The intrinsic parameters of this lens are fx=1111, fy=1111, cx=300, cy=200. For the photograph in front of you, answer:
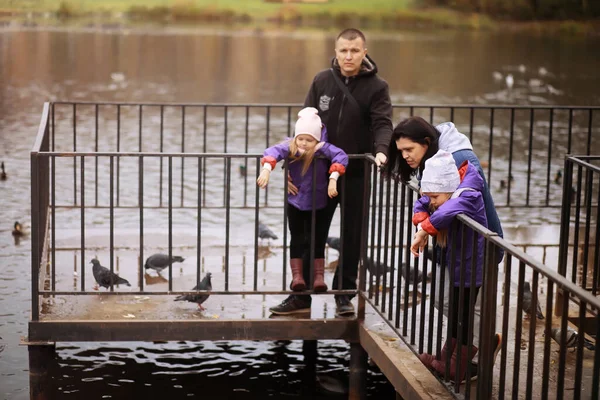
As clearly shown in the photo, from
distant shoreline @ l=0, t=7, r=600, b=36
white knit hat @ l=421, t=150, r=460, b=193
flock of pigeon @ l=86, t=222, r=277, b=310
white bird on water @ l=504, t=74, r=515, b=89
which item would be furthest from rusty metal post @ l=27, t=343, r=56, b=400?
distant shoreline @ l=0, t=7, r=600, b=36

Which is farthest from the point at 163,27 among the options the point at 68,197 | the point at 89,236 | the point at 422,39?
the point at 89,236

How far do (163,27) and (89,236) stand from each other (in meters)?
33.7

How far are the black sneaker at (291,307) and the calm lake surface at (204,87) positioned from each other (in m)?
0.69

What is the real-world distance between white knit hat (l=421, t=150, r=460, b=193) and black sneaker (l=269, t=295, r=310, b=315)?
6.75ft

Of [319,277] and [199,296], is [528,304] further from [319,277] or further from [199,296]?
[199,296]

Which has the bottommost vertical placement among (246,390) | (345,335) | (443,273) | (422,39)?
(246,390)

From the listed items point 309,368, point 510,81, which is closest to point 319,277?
point 309,368

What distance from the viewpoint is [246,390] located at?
25.1ft

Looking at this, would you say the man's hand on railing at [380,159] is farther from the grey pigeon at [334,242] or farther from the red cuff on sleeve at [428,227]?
the grey pigeon at [334,242]

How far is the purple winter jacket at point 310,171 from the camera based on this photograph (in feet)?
22.4

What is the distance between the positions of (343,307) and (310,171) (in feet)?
3.10

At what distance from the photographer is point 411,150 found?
19.2 feet

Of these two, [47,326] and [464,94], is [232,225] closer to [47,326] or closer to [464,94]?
[47,326]

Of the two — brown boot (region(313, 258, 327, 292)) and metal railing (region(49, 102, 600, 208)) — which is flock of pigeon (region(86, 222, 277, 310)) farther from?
metal railing (region(49, 102, 600, 208))
